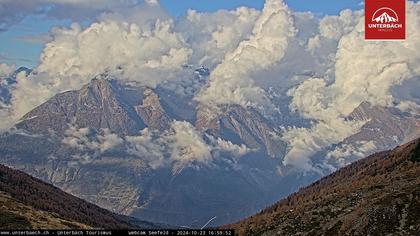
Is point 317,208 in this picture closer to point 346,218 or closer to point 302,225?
point 302,225

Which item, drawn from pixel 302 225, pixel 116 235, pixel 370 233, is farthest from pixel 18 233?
pixel 302 225

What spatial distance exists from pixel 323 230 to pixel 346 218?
7.29m

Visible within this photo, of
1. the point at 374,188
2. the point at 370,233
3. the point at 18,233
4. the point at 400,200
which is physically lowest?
the point at 18,233

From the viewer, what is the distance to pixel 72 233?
6612 centimetres

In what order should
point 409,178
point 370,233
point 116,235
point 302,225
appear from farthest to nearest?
point 409,178 → point 302,225 → point 370,233 → point 116,235

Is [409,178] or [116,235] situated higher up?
[409,178]

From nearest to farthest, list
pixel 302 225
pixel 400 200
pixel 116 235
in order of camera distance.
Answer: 1. pixel 116 235
2. pixel 400 200
3. pixel 302 225

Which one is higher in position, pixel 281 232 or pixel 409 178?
pixel 409 178

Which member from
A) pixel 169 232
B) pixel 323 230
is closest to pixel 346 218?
pixel 323 230

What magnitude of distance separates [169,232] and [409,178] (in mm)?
143755

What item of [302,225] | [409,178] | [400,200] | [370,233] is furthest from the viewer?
[409,178]

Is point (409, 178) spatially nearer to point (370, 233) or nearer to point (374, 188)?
point (374, 188)

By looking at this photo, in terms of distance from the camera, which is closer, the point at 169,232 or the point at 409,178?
the point at 169,232

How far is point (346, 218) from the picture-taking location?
163 meters
